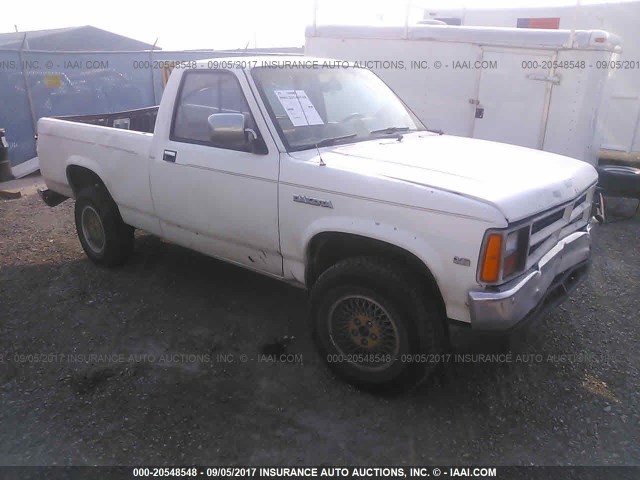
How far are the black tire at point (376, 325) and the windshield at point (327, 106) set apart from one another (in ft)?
3.18

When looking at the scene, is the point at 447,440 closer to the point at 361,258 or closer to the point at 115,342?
the point at 361,258

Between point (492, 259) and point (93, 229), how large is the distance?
13.0 ft

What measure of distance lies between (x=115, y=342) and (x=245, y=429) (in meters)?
1.45

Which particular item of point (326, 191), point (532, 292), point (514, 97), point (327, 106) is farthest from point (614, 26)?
point (326, 191)

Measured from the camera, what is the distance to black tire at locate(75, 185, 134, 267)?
4.93 meters

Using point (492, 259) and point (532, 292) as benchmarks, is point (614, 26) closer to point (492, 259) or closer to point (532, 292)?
point (532, 292)

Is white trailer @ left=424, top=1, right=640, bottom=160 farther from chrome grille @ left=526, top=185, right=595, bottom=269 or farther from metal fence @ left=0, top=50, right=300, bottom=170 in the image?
chrome grille @ left=526, top=185, right=595, bottom=269

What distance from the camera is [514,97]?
25.9ft

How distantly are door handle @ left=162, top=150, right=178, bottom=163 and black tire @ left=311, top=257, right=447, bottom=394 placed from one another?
1578mm

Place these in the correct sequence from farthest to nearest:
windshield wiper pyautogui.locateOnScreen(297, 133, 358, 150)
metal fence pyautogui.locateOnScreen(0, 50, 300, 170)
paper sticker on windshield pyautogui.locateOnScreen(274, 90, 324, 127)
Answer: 1. metal fence pyautogui.locateOnScreen(0, 50, 300, 170)
2. paper sticker on windshield pyautogui.locateOnScreen(274, 90, 324, 127)
3. windshield wiper pyautogui.locateOnScreen(297, 133, 358, 150)

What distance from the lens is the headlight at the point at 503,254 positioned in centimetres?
267

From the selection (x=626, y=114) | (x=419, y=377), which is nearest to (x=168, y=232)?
(x=419, y=377)

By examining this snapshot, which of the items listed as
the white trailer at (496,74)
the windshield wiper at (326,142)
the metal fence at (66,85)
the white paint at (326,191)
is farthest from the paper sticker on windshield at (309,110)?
the metal fence at (66,85)

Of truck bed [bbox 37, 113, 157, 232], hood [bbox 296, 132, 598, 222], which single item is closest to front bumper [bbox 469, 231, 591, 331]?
hood [bbox 296, 132, 598, 222]
